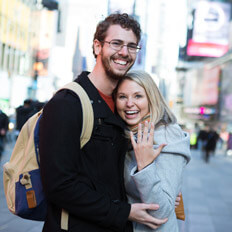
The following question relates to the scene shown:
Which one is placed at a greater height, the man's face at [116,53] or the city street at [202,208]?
the man's face at [116,53]

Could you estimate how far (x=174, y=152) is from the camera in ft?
6.93

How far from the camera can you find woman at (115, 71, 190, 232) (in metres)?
1.91

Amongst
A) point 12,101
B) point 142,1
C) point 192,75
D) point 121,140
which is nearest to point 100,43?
point 121,140

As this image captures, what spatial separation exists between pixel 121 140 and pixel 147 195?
0.36 m

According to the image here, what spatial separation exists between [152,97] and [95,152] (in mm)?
678

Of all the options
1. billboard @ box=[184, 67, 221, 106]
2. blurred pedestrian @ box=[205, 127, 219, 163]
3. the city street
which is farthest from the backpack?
billboard @ box=[184, 67, 221, 106]

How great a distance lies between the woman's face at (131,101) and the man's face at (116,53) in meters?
0.22

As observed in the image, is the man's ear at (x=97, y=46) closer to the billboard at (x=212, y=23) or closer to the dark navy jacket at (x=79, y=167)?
the dark navy jacket at (x=79, y=167)

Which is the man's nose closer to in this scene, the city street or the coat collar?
the coat collar

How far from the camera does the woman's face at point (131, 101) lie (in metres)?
2.27

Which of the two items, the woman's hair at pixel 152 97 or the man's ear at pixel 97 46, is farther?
the woman's hair at pixel 152 97

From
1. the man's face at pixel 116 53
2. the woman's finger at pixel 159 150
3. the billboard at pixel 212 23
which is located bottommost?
the woman's finger at pixel 159 150

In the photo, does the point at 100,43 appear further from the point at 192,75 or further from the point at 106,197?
the point at 192,75

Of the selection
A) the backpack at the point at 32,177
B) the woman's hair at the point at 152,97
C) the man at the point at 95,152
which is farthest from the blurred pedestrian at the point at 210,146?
the backpack at the point at 32,177
